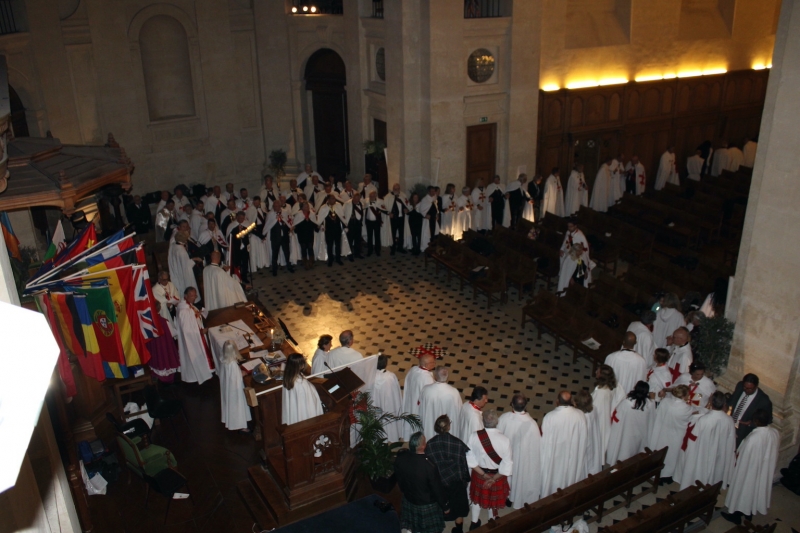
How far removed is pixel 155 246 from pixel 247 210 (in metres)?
2.17

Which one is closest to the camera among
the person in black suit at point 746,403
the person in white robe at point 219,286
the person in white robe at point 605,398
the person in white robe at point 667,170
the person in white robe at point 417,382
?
the person in black suit at point 746,403

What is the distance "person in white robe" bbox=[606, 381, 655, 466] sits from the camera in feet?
27.6

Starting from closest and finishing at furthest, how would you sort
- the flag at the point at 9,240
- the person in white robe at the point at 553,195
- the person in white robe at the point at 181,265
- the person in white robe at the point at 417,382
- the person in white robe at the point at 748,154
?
the person in white robe at the point at 417,382, the flag at the point at 9,240, the person in white robe at the point at 181,265, the person in white robe at the point at 553,195, the person in white robe at the point at 748,154

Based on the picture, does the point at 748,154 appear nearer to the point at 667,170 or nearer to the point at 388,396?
the point at 667,170

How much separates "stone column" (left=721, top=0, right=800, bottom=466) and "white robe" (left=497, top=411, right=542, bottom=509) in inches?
118

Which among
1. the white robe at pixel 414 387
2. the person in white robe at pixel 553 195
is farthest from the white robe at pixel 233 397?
the person in white robe at pixel 553 195

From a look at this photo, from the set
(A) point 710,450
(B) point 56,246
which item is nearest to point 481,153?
(A) point 710,450

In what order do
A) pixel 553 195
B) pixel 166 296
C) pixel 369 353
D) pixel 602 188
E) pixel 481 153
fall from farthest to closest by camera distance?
pixel 602 188
pixel 481 153
pixel 553 195
pixel 369 353
pixel 166 296

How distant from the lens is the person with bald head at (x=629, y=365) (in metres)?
9.09

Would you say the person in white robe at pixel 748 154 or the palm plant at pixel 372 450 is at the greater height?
the person in white robe at pixel 748 154

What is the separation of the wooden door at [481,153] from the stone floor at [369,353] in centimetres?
339

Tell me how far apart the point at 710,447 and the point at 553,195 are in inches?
405

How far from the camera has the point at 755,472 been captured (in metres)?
7.82

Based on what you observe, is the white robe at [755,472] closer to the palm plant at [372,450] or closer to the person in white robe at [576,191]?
the palm plant at [372,450]
